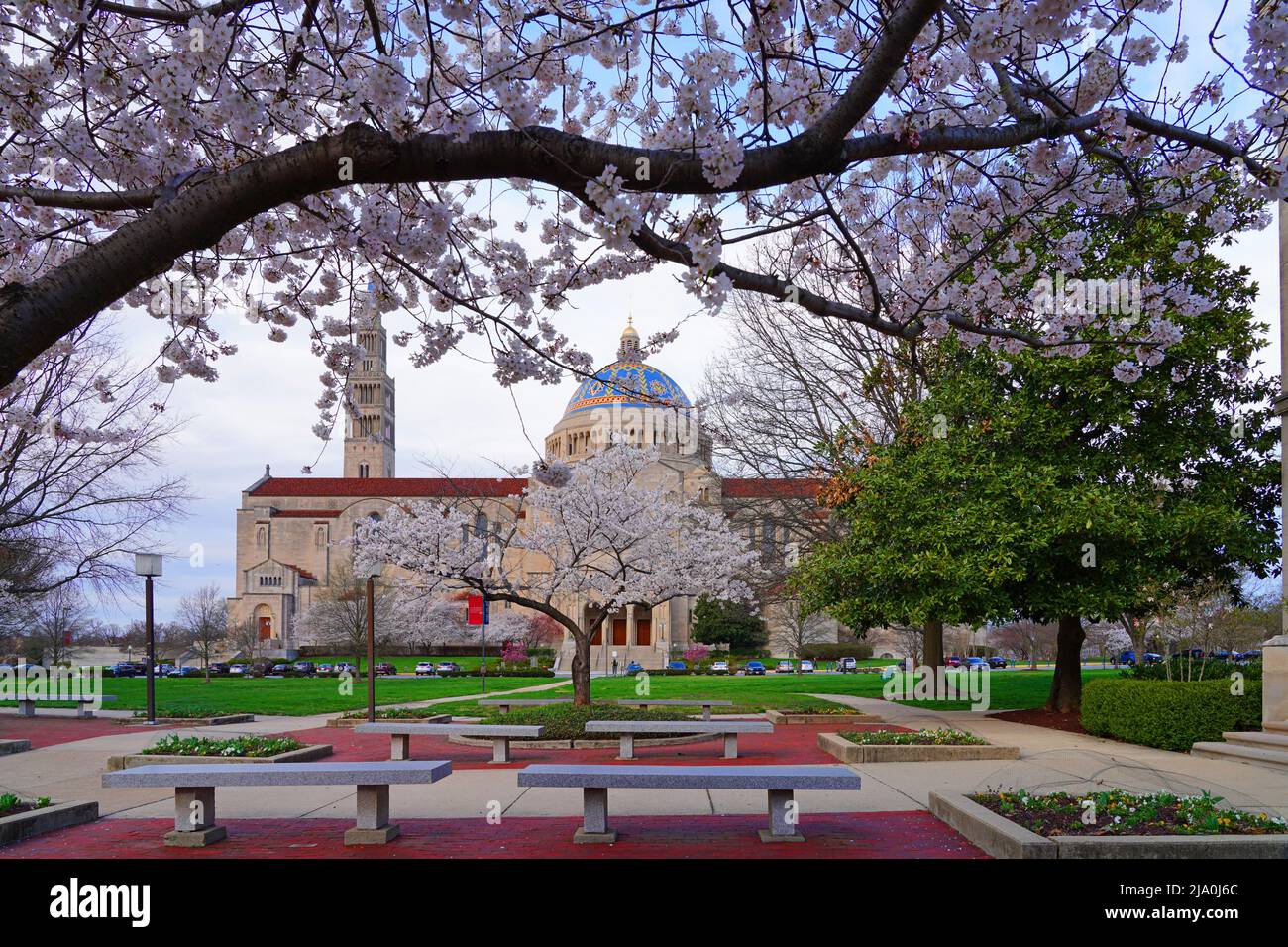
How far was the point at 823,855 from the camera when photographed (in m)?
6.81

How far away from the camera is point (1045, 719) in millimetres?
18578

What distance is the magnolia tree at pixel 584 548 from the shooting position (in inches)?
677

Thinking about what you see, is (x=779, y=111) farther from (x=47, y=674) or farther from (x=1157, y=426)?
(x=47, y=674)

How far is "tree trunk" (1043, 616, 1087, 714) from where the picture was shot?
19219 mm

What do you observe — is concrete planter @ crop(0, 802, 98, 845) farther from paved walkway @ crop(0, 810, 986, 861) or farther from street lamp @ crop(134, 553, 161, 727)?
street lamp @ crop(134, 553, 161, 727)

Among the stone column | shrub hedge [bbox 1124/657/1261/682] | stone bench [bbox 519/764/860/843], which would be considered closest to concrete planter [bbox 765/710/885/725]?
shrub hedge [bbox 1124/657/1261/682]

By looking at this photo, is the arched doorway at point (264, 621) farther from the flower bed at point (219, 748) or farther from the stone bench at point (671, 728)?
the stone bench at point (671, 728)

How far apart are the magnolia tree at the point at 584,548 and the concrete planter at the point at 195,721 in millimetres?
4208

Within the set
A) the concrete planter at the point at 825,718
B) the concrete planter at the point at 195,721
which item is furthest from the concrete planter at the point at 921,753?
the concrete planter at the point at 195,721

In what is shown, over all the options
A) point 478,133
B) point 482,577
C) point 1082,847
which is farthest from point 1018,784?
point 482,577

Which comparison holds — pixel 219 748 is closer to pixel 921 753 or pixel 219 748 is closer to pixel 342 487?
pixel 921 753

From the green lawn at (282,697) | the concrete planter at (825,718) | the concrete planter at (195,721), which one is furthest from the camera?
the green lawn at (282,697)

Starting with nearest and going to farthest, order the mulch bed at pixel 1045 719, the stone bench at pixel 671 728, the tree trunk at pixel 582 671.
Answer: the stone bench at pixel 671 728, the tree trunk at pixel 582 671, the mulch bed at pixel 1045 719

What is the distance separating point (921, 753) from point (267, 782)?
843 centimetres
